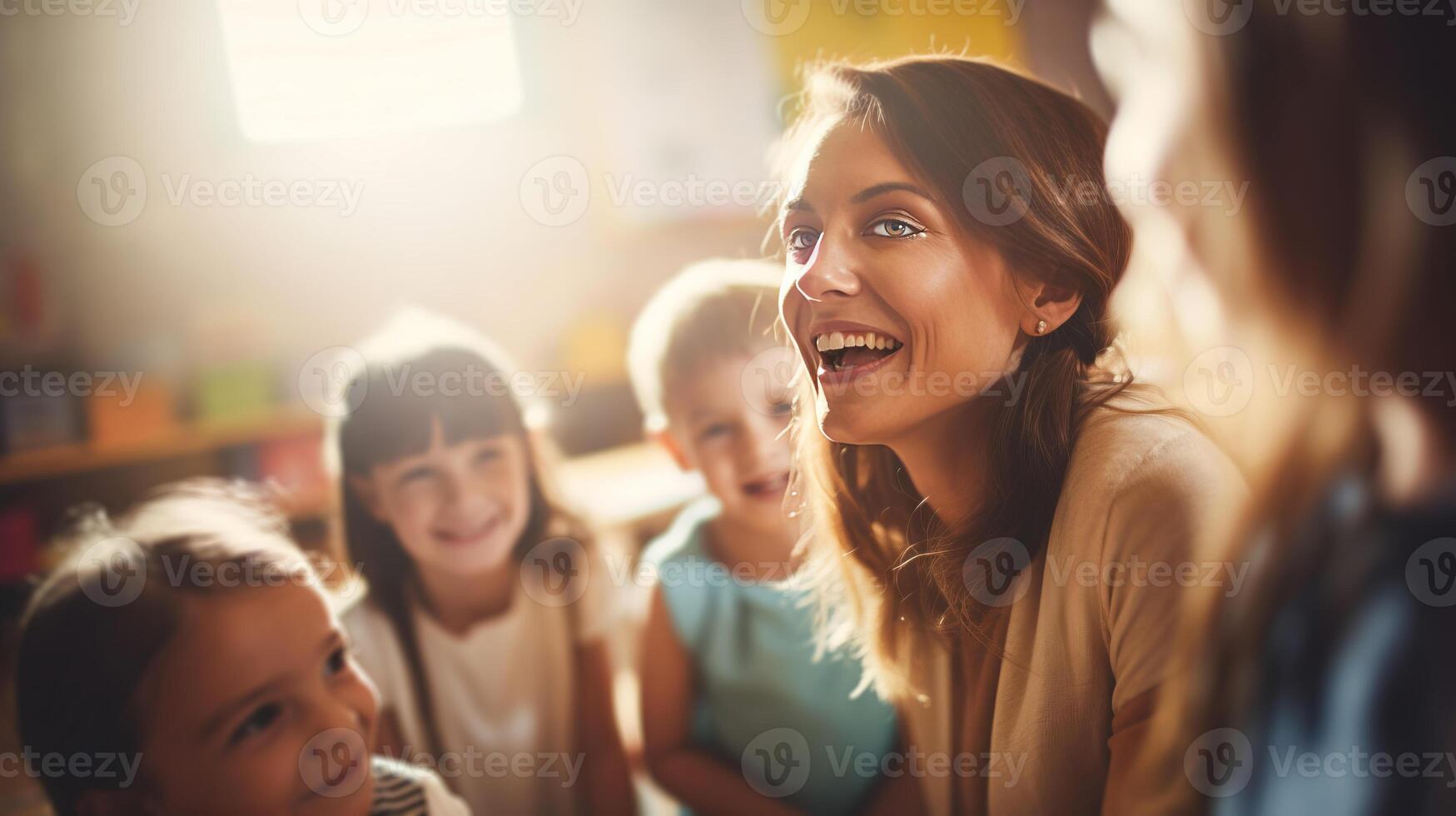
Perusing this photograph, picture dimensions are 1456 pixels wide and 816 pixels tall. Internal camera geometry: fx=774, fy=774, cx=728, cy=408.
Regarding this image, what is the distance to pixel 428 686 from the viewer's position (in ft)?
3.04

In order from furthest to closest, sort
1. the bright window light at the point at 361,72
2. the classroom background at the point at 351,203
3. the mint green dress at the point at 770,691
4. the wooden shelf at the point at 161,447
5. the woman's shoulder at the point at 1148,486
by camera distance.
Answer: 1. the wooden shelf at the point at 161,447
2. the bright window light at the point at 361,72
3. the classroom background at the point at 351,203
4. the mint green dress at the point at 770,691
5. the woman's shoulder at the point at 1148,486

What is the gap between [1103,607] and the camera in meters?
0.62

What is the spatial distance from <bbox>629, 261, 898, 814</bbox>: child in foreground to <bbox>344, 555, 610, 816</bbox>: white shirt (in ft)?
0.37

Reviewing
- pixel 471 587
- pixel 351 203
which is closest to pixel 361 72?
pixel 351 203

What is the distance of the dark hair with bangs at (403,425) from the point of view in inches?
35.5

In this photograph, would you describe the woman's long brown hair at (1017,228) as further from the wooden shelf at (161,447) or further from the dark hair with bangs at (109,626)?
the wooden shelf at (161,447)

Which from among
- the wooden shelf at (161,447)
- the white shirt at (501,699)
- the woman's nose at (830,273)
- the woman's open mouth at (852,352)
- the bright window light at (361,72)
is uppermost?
the bright window light at (361,72)

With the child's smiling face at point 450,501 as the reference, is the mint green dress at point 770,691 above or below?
below

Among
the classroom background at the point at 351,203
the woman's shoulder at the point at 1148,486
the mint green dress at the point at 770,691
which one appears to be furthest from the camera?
the classroom background at the point at 351,203

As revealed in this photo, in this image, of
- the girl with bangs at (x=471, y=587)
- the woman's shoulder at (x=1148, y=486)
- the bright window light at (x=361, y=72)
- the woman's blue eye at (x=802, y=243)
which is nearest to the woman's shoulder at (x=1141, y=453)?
the woman's shoulder at (x=1148, y=486)

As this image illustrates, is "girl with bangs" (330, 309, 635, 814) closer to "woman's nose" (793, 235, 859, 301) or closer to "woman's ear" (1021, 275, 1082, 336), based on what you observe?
"woman's nose" (793, 235, 859, 301)

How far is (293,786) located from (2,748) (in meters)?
0.46

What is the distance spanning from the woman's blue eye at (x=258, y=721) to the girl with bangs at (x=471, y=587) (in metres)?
0.17

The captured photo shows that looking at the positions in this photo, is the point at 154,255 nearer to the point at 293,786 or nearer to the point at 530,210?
the point at 530,210
